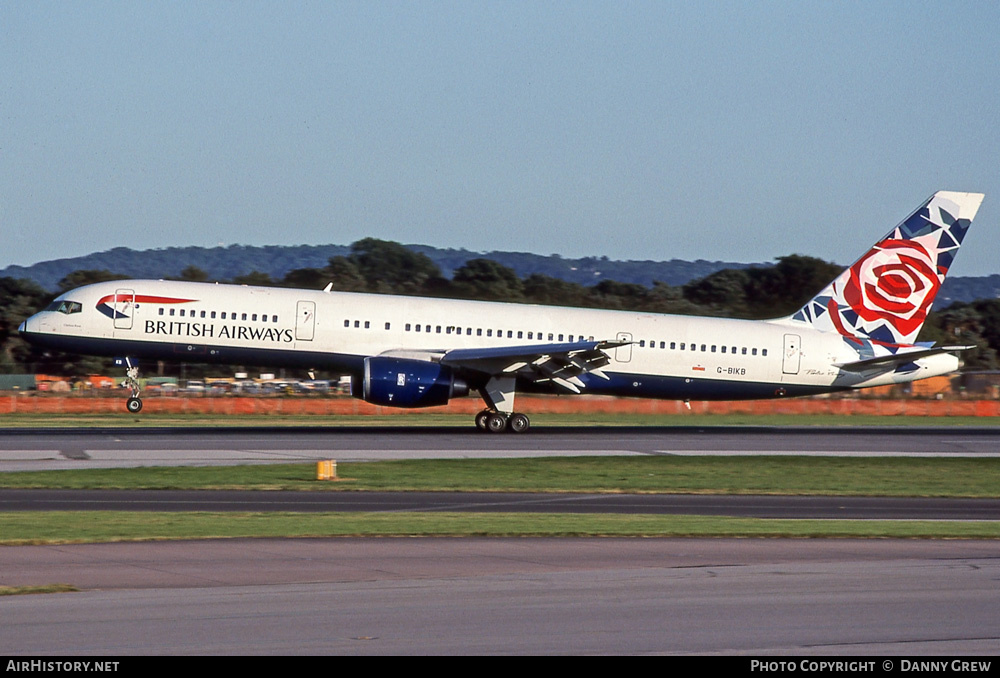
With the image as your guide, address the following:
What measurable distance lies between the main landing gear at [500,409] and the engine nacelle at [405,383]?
77.2 inches

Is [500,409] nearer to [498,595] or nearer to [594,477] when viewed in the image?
[594,477]

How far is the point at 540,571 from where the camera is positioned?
14.2 m

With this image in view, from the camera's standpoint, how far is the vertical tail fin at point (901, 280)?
4281 cm

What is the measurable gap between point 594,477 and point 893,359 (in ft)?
58.0

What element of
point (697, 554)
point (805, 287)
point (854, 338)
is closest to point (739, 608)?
point (697, 554)

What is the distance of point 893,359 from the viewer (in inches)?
1614

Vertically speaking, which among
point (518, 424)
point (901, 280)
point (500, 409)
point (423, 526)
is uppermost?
point (901, 280)

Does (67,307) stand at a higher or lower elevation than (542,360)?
higher

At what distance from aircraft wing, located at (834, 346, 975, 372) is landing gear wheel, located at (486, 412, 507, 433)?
39.5 ft

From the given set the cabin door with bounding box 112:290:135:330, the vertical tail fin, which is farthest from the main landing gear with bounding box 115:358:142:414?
the vertical tail fin

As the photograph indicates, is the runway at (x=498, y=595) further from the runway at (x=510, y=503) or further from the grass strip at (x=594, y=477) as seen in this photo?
the grass strip at (x=594, y=477)

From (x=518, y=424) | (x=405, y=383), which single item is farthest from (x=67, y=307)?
(x=518, y=424)

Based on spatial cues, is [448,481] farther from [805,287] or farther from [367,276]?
[367,276]

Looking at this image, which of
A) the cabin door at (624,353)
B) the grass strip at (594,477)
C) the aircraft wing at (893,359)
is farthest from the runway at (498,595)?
the aircraft wing at (893,359)
